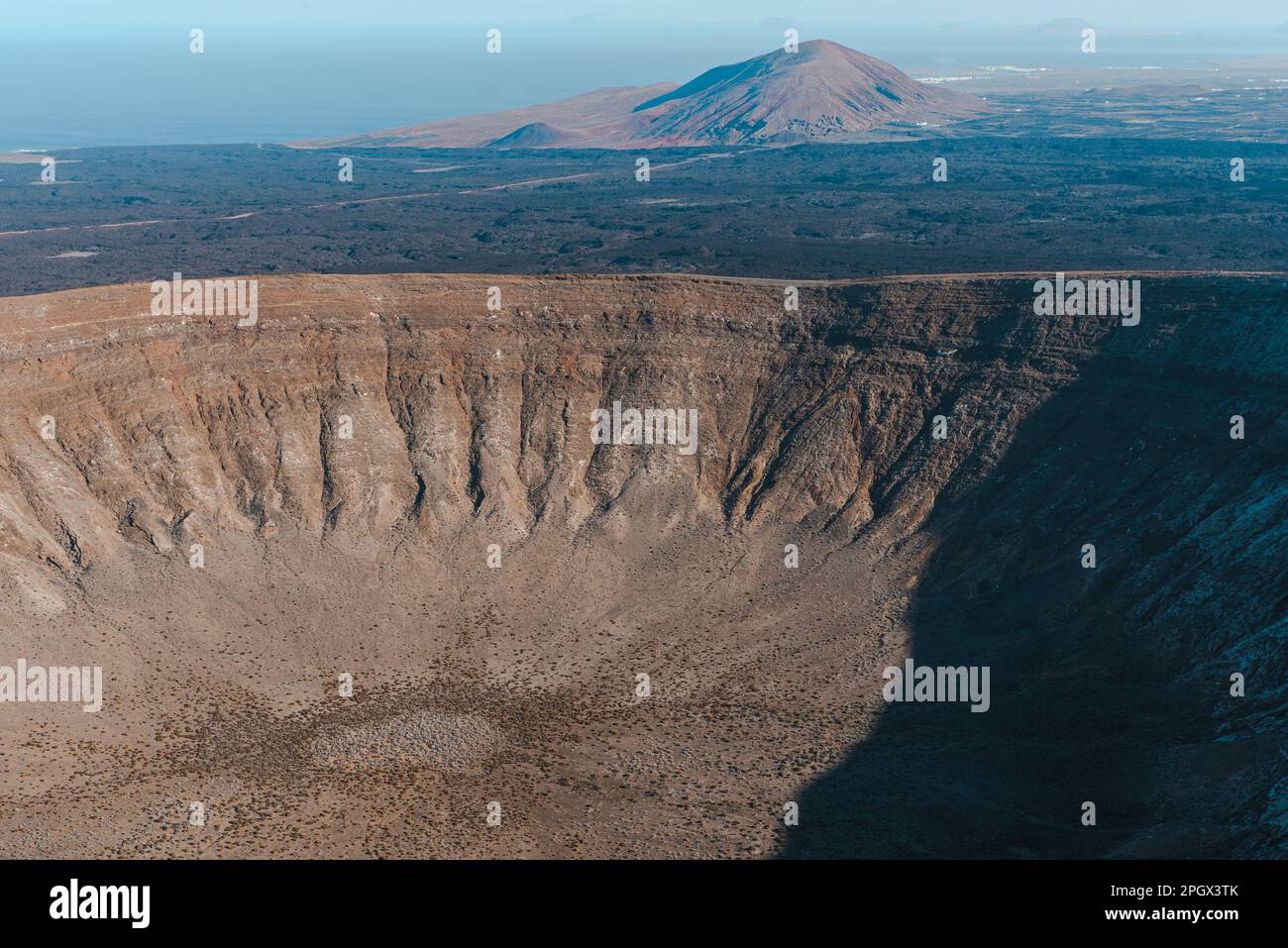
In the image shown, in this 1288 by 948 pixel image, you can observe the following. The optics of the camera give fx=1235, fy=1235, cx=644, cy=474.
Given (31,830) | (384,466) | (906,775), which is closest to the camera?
(31,830)

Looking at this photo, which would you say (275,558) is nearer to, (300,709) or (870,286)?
(300,709)

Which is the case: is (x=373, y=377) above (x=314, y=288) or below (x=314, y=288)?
below

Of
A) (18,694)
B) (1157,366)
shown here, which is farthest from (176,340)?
(1157,366)

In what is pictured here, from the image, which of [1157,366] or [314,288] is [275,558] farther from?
[1157,366]

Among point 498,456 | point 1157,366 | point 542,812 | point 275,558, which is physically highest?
point 1157,366

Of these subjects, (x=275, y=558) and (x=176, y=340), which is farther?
(x=176, y=340)

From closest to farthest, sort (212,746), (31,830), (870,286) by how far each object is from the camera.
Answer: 1. (31,830)
2. (212,746)
3. (870,286)

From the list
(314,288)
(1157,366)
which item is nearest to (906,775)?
(1157,366)
